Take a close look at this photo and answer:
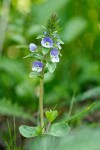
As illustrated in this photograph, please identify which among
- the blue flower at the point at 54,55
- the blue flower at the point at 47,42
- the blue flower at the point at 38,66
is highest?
the blue flower at the point at 47,42

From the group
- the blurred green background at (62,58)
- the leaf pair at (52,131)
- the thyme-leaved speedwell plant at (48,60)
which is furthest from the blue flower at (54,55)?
the blurred green background at (62,58)

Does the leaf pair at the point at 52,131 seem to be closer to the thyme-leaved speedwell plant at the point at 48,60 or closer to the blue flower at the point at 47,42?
the thyme-leaved speedwell plant at the point at 48,60

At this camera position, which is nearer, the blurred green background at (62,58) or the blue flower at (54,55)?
the blue flower at (54,55)

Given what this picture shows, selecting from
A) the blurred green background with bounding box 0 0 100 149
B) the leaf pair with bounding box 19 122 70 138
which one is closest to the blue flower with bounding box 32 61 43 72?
the leaf pair with bounding box 19 122 70 138

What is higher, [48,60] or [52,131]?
[48,60]

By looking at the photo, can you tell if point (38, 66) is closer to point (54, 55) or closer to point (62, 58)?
point (54, 55)

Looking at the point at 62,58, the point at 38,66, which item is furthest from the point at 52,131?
the point at 62,58

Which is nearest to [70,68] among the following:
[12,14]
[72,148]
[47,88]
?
[47,88]

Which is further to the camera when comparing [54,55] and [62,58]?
[62,58]

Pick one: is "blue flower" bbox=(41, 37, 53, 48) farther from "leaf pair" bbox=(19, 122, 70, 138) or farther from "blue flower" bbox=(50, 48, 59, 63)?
"leaf pair" bbox=(19, 122, 70, 138)
